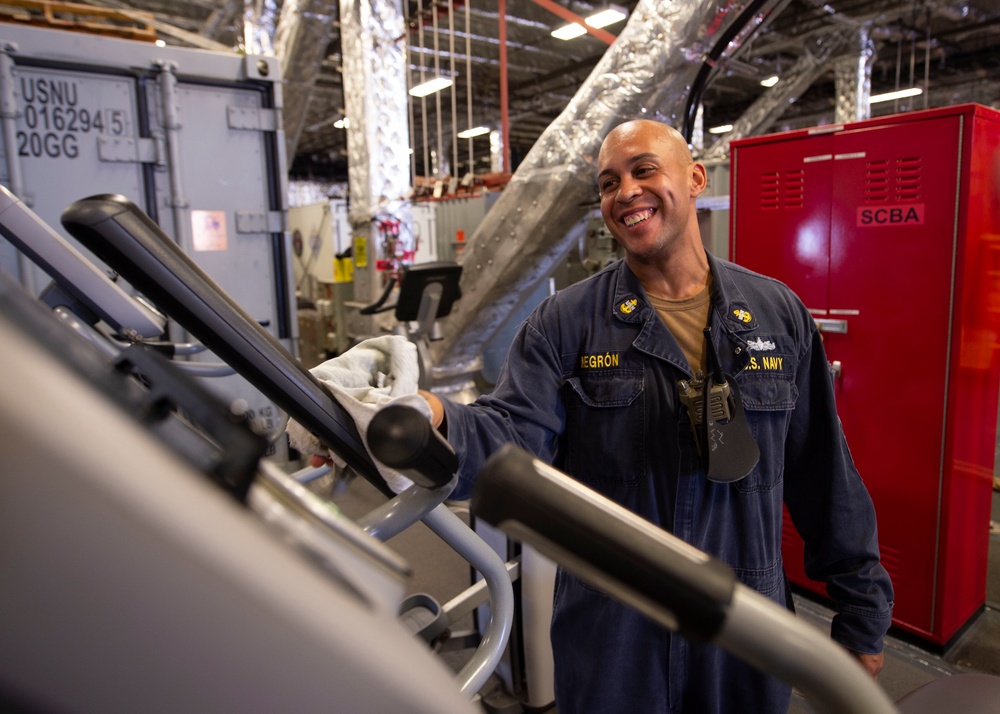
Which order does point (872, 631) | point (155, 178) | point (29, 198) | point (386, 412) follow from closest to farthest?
1. point (386, 412)
2. point (872, 631)
3. point (29, 198)
4. point (155, 178)

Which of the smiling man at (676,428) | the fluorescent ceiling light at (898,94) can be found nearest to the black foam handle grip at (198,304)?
the smiling man at (676,428)

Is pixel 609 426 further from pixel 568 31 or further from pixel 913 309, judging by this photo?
pixel 568 31

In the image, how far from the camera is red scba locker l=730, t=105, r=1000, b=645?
93.7 inches

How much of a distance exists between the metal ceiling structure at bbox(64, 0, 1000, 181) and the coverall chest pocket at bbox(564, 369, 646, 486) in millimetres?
3820

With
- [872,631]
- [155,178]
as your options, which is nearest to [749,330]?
[872,631]

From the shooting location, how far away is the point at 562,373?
1.46 m

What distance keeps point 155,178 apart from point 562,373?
2908 mm

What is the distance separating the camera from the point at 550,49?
368 inches

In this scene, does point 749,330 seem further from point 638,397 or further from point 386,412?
point 386,412

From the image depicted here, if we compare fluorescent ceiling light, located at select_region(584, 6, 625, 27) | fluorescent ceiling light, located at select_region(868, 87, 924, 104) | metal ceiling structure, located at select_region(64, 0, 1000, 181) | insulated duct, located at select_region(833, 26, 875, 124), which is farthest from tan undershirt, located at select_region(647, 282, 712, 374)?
fluorescent ceiling light, located at select_region(868, 87, 924, 104)

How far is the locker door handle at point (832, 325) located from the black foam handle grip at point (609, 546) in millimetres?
2530

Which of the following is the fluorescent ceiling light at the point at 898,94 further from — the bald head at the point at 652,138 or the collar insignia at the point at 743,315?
the collar insignia at the point at 743,315

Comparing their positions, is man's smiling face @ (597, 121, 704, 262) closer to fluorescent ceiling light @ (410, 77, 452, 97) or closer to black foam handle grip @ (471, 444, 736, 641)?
black foam handle grip @ (471, 444, 736, 641)

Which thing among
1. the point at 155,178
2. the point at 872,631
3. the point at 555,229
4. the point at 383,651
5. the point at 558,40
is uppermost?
the point at 558,40
